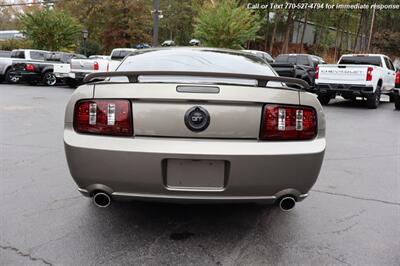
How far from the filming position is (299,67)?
1639cm

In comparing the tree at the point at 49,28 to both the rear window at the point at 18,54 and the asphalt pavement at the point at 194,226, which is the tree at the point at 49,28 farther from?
the asphalt pavement at the point at 194,226

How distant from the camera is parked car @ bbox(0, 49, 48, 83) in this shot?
17.7 metres

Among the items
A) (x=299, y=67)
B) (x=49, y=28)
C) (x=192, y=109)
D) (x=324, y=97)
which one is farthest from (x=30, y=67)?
(x=192, y=109)

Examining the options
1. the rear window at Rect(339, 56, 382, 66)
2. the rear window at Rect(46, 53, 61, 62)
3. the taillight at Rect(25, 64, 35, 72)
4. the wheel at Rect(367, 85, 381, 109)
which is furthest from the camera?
the rear window at Rect(46, 53, 61, 62)

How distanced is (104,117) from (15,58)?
679 inches

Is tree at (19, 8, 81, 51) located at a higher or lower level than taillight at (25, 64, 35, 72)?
higher

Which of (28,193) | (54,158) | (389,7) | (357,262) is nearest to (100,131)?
(28,193)

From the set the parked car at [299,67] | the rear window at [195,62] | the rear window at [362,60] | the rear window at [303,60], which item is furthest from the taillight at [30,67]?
the rear window at [195,62]

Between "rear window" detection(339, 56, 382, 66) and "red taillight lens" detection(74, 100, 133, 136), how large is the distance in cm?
1287

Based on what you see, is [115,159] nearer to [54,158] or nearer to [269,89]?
[269,89]

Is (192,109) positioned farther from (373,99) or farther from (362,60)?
(362,60)

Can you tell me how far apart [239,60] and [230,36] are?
21.0 m

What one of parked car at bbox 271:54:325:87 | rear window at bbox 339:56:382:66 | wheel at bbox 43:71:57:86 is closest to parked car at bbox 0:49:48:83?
wheel at bbox 43:71:57:86

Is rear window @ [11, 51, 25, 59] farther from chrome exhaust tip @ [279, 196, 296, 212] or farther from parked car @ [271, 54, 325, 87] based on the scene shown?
chrome exhaust tip @ [279, 196, 296, 212]
